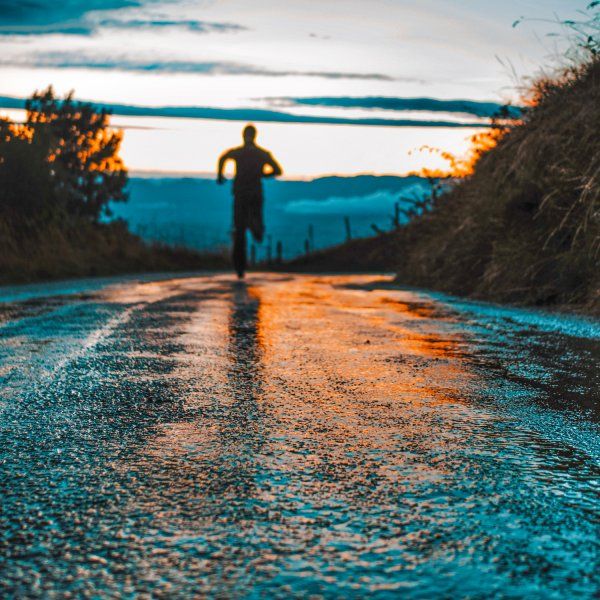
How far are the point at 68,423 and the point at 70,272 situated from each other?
14612mm

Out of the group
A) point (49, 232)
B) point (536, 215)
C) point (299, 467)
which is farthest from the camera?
point (49, 232)

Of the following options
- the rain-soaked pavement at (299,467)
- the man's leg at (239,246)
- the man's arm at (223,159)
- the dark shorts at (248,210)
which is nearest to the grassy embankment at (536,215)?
the dark shorts at (248,210)

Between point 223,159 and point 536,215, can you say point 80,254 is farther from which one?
point 536,215

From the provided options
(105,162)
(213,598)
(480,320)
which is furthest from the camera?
(105,162)

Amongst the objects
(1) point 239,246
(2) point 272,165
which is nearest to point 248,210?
(1) point 239,246

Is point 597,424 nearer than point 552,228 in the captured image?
Yes

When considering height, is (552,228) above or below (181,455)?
above

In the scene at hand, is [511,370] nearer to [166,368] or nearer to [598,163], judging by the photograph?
[166,368]

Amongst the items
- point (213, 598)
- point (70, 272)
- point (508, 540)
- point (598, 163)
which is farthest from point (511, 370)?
point (70, 272)

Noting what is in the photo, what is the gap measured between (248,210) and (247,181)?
0.47 meters

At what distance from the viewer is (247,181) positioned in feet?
53.8

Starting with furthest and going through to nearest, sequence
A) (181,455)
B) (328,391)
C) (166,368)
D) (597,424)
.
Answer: (166,368), (328,391), (597,424), (181,455)

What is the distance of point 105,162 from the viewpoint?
1478 inches

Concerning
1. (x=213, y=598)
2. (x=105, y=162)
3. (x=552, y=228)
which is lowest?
(x=213, y=598)
